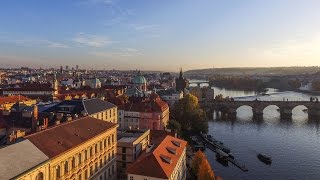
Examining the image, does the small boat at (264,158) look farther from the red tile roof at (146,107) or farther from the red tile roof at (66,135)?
the red tile roof at (66,135)

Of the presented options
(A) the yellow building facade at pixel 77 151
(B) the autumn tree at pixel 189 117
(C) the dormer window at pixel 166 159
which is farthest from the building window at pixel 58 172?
(B) the autumn tree at pixel 189 117

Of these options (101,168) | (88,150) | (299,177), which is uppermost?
(88,150)

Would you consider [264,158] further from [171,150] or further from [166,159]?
[166,159]

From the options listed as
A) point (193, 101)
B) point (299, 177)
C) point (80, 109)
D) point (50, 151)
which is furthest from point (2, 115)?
point (193, 101)

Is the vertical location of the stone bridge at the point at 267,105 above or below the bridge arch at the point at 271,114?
above

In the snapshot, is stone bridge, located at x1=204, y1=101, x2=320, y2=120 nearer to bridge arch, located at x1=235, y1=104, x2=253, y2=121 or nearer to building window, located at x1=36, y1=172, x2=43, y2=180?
bridge arch, located at x1=235, y1=104, x2=253, y2=121

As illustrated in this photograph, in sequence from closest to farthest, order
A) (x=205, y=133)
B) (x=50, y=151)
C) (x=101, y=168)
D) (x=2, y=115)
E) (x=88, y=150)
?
(x=50, y=151)
(x=88, y=150)
(x=101, y=168)
(x=2, y=115)
(x=205, y=133)

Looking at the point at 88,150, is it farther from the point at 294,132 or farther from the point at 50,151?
the point at 294,132
